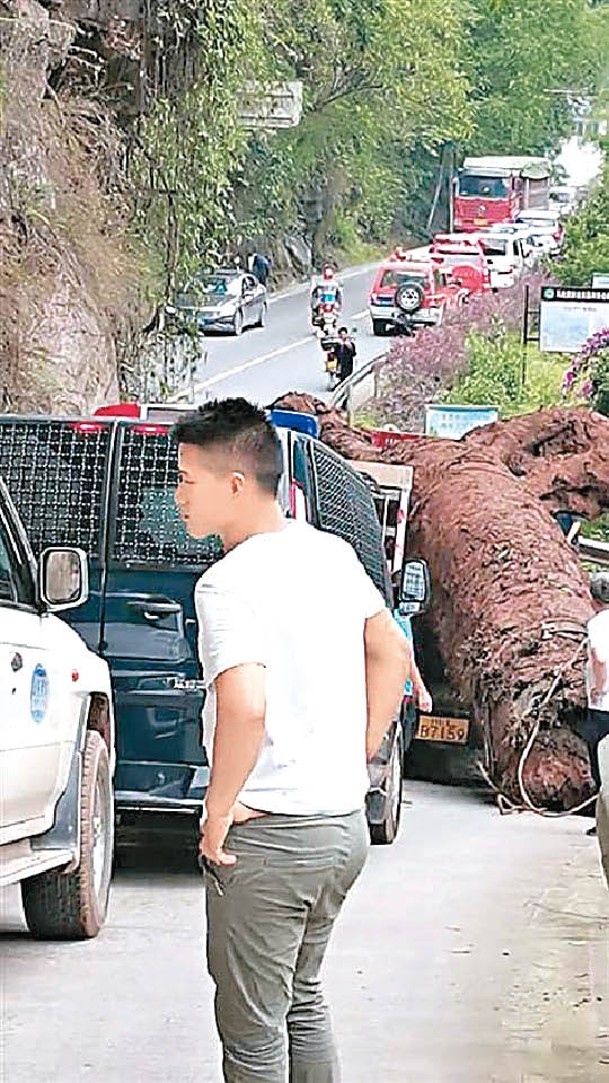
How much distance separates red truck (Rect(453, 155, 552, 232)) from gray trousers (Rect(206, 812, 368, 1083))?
222 feet

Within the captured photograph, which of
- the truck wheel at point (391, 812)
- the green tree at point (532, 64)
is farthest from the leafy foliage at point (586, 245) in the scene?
the truck wheel at point (391, 812)

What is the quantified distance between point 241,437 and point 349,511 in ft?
21.3

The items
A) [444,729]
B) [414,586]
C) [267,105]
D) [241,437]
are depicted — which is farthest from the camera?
[267,105]

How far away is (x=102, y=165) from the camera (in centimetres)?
2319

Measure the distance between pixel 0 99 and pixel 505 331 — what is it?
75.3 ft

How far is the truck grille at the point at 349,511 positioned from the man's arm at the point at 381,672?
5220 mm

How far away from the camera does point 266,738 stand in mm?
4801

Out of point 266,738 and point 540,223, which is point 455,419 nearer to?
point 266,738

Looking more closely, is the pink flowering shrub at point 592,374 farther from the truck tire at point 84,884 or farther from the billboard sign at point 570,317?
the truck tire at point 84,884

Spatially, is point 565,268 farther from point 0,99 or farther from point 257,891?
point 257,891

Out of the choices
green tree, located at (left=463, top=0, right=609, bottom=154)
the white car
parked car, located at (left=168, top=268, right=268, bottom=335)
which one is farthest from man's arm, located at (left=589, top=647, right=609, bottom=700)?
green tree, located at (left=463, top=0, right=609, bottom=154)

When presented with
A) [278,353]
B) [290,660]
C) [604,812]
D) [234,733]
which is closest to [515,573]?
[604,812]

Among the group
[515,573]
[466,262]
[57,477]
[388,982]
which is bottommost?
[466,262]

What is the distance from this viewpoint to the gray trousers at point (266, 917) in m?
4.79
